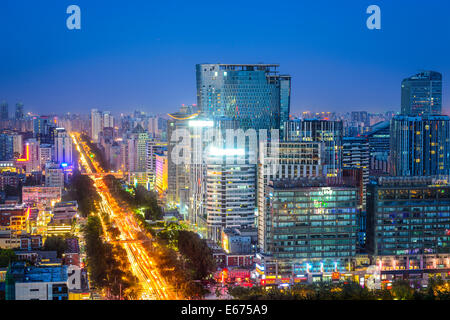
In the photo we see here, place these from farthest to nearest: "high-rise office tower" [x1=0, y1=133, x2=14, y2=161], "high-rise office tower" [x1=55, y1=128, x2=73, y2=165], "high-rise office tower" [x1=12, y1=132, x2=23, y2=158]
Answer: "high-rise office tower" [x1=55, y1=128, x2=73, y2=165]
"high-rise office tower" [x1=12, y1=132, x2=23, y2=158]
"high-rise office tower" [x1=0, y1=133, x2=14, y2=161]

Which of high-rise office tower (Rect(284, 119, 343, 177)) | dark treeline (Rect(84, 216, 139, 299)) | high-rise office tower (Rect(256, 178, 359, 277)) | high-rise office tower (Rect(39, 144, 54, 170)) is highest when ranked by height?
high-rise office tower (Rect(284, 119, 343, 177))

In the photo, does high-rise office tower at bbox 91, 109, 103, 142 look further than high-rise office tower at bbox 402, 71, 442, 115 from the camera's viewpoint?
Yes

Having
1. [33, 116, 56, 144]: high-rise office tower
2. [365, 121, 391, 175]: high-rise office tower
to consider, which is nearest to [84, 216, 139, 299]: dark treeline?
[365, 121, 391, 175]: high-rise office tower

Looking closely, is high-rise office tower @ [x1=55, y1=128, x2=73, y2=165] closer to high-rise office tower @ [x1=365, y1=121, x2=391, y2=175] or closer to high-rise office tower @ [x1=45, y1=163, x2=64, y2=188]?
high-rise office tower @ [x1=45, y1=163, x2=64, y2=188]

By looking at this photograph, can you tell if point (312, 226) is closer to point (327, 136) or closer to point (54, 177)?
point (327, 136)

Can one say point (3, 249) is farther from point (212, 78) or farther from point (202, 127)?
point (212, 78)

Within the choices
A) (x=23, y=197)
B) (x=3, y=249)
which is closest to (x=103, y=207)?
(x=23, y=197)
